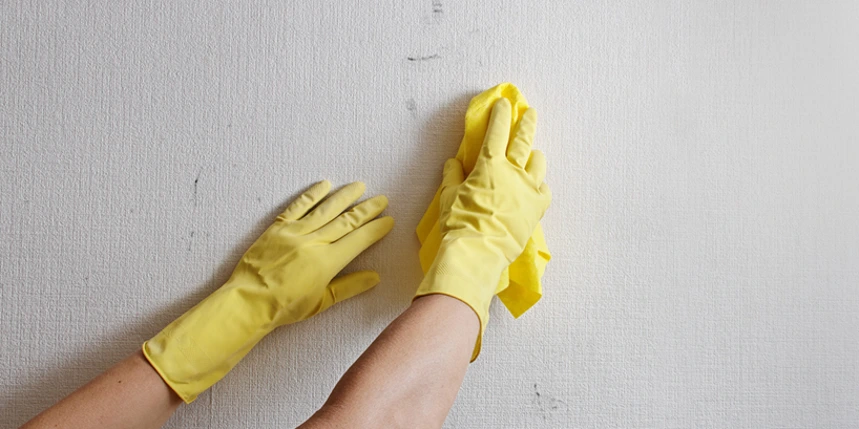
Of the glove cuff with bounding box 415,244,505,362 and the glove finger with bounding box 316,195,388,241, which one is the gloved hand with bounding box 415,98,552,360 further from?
the glove finger with bounding box 316,195,388,241

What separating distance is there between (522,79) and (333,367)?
549 mm

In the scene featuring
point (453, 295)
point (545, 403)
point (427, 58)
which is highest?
point (427, 58)

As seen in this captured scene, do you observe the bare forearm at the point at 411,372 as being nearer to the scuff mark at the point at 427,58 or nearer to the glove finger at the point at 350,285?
the glove finger at the point at 350,285

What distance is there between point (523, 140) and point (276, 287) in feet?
1.41

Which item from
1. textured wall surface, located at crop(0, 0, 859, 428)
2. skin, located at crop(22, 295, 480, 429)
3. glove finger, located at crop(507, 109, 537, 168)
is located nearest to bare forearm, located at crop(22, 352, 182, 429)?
skin, located at crop(22, 295, 480, 429)

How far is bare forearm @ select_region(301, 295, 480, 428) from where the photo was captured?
54 cm

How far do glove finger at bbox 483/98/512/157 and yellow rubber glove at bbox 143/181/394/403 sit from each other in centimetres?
18

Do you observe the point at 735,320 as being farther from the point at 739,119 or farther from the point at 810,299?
the point at 739,119

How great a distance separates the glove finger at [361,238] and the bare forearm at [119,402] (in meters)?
0.30

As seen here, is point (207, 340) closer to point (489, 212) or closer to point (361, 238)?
A: point (361, 238)

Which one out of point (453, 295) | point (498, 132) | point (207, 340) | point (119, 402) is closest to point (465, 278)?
point (453, 295)

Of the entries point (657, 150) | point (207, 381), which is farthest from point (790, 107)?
point (207, 381)

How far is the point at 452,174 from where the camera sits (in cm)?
81

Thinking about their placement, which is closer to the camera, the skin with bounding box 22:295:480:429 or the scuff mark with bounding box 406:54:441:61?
the skin with bounding box 22:295:480:429
